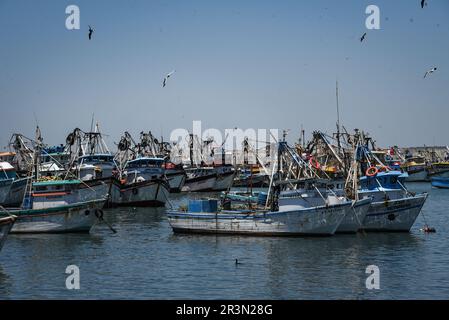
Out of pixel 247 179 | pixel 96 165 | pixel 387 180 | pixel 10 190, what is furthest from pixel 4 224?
pixel 247 179

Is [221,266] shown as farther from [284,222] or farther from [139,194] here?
[139,194]

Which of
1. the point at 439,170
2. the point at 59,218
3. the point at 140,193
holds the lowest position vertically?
the point at 59,218

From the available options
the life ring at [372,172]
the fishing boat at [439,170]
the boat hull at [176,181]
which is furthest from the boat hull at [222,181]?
the fishing boat at [439,170]

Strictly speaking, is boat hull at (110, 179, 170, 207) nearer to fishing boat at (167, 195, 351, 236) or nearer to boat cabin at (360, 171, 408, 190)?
fishing boat at (167, 195, 351, 236)

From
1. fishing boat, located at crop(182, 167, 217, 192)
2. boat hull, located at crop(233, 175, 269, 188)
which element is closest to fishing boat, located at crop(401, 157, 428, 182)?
boat hull, located at crop(233, 175, 269, 188)

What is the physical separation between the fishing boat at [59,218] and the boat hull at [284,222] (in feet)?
27.1

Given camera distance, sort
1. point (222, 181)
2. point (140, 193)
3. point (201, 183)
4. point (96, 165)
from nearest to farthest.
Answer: point (140, 193) < point (96, 165) < point (201, 183) < point (222, 181)

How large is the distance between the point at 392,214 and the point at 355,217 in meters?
3.54

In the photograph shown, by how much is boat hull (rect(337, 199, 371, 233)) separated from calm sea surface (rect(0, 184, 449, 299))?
761 mm

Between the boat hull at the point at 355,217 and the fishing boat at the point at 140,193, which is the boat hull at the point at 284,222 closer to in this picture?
the boat hull at the point at 355,217

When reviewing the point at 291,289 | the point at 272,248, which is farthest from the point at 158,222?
the point at 291,289

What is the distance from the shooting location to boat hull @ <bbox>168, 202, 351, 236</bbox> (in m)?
40.8

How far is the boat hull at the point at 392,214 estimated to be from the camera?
145 feet

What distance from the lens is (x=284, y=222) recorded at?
135 ft
